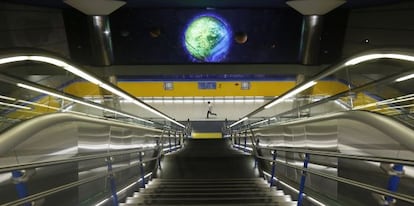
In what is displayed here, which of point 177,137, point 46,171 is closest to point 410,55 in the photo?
point 46,171

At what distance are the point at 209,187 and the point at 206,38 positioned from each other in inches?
623

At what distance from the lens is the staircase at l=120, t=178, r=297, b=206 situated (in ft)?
14.5

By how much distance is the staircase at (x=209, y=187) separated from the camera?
14.6 feet

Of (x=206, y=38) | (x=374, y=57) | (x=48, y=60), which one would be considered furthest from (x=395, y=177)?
(x=206, y=38)

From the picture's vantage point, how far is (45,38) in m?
17.1

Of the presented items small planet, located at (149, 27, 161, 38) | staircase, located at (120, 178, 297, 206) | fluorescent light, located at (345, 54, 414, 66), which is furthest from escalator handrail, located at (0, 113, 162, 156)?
small planet, located at (149, 27, 161, 38)

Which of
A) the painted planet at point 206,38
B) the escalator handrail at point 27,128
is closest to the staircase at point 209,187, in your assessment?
the escalator handrail at point 27,128

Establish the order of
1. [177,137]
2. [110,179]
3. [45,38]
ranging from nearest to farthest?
[110,179] < [177,137] < [45,38]

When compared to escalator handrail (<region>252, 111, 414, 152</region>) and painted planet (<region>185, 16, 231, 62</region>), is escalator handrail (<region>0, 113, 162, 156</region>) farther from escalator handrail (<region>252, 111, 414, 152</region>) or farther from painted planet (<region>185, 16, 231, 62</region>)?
painted planet (<region>185, 16, 231, 62</region>)

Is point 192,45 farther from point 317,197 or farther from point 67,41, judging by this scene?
point 317,197

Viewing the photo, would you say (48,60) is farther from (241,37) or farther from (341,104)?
(241,37)

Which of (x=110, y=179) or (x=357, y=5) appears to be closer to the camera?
(x=110, y=179)

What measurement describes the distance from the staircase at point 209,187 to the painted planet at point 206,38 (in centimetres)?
1279

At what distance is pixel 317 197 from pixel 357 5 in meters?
15.9
